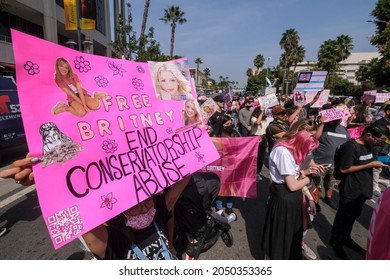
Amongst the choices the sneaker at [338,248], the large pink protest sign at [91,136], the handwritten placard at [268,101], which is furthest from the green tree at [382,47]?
the large pink protest sign at [91,136]

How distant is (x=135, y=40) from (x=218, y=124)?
11.4 meters

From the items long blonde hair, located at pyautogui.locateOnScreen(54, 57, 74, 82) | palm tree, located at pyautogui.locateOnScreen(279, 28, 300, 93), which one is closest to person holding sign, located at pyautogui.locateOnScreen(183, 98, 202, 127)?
long blonde hair, located at pyautogui.locateOnScreen(54, 57, 74, 82)

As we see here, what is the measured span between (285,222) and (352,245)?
5.03ft

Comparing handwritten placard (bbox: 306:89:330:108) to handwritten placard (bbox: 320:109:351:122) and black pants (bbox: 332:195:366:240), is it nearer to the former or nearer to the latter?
handwritten placard (bbox: 320:109:351:122)

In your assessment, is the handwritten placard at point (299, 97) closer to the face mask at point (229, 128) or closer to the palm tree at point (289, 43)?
the face mask at point (229, 128)

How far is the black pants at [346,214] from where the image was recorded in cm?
301

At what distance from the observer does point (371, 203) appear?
4.62 m

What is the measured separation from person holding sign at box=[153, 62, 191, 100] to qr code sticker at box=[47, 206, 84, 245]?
1.00 metres

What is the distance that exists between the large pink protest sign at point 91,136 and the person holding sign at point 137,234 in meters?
0.40

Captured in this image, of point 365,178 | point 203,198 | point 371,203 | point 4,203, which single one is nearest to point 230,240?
point 203,198

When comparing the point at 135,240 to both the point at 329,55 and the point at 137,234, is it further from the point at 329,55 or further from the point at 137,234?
the point at 329,55

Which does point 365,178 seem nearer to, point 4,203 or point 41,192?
point 41,192

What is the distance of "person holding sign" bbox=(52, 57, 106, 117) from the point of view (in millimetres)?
1221
